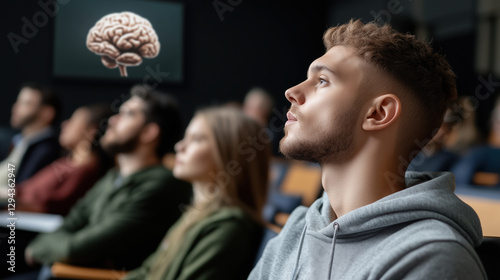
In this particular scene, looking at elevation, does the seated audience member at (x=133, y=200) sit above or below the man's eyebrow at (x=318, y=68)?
below

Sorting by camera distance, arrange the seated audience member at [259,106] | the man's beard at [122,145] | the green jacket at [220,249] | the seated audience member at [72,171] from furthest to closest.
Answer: the seated audience member at [259,106]
the seated audience member at [72,171]
the man's beard at [122,145]
the green jacket at [220,249]

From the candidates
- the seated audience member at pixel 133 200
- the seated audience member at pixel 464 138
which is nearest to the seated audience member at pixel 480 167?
the seated audience member at pixel 464 138

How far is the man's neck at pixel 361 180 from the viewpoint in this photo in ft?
1.69

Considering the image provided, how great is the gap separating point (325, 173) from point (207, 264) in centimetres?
43

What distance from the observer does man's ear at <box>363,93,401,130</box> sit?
50cm

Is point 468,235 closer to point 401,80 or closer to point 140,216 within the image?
point 401,80

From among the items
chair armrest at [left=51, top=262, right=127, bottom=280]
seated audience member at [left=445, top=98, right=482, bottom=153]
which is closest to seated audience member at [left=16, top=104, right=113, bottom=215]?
chair armrest at [left=51, top=262, right=127, bottom=280]

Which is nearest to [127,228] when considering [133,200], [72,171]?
[133,200]

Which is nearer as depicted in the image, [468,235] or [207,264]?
[468,235]

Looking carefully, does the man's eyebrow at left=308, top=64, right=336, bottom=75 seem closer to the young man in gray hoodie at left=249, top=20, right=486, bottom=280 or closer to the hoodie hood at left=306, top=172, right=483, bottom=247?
the young man in gray hoodie at left=249, top=20, right=486, bottom=280

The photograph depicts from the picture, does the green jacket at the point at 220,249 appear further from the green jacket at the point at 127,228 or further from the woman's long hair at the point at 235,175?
the green jacket at the point at 127,228

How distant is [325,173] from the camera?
54 centimetres

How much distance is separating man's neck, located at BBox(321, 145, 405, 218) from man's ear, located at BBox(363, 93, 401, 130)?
35 millimetres

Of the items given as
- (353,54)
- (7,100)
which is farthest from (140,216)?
(353,54)
